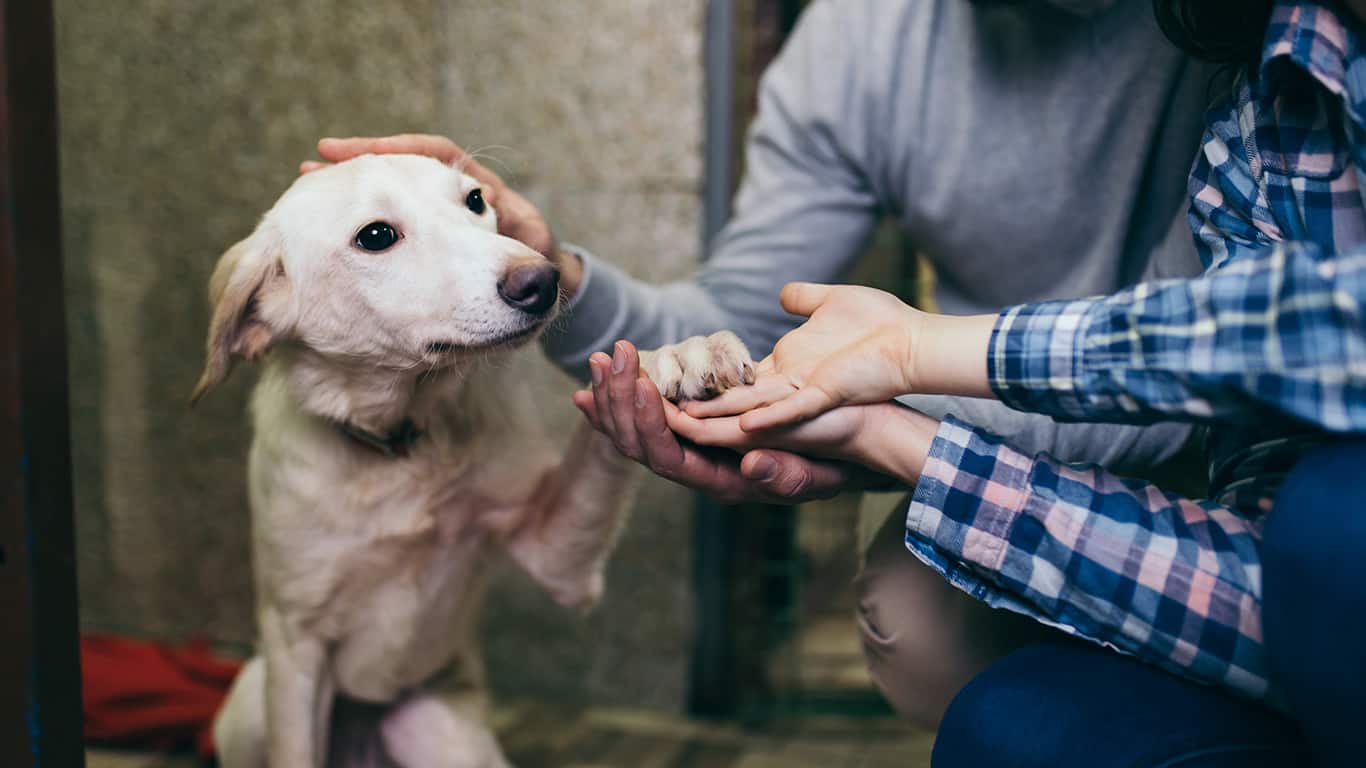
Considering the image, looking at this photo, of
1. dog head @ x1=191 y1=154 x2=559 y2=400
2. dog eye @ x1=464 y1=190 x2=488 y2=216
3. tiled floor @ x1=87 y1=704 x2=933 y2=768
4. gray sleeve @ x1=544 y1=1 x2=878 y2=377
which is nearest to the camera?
dog head @ x1=191 y1=154 x2=559 y2=400

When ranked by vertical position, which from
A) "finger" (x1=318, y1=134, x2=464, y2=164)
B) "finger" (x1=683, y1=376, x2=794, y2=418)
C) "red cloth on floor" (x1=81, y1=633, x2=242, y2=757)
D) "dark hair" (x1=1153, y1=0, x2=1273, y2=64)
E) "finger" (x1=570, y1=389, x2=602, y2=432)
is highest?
"dark hair" (x1=1153, y1=0, x2=1273, y2=64)

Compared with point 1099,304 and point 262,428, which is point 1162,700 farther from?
point 262,428

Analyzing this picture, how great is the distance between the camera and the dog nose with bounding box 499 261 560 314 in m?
0.98

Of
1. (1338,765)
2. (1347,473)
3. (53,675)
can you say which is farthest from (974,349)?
(53,675)

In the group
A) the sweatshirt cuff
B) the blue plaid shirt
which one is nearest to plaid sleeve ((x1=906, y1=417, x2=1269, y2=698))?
the blue plaid shirt

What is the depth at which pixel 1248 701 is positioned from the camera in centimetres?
81

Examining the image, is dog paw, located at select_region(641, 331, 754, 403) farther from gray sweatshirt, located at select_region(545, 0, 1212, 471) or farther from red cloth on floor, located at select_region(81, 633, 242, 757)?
red cloth on floor, located at select_region(81, 633, 242, 757)

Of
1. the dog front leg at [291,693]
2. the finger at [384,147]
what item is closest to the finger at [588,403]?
the finger at [384,147]

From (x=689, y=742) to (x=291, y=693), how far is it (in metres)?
0.85

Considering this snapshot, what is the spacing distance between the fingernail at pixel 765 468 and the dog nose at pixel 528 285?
10.4 inches

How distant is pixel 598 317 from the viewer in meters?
1.22

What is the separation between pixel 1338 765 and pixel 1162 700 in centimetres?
12

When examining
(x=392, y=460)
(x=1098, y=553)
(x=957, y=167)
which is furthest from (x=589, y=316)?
(x=1098, y=553)

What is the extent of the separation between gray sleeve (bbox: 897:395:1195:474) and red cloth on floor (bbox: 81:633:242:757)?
0.86 metres
